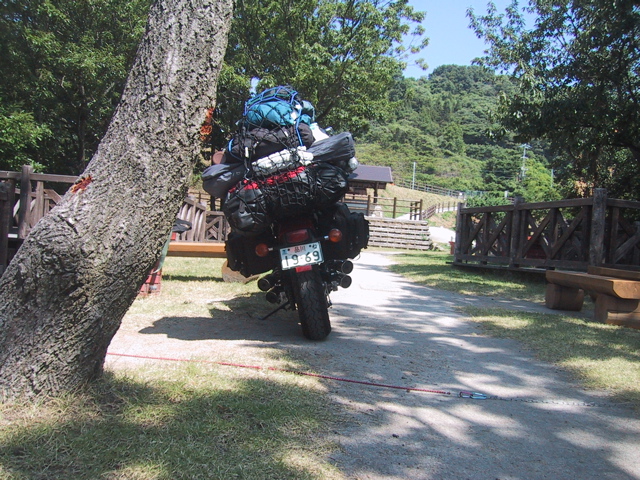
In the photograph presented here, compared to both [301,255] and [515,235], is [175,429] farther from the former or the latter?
[515,235]

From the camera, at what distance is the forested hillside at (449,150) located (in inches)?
2980

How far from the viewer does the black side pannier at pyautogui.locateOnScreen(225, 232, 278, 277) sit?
16.8ft

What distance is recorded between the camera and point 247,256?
16.9 ft

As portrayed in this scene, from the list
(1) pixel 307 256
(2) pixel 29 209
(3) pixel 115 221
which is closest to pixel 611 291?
(1) pixel 307 256

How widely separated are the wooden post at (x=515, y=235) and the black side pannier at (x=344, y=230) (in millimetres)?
6702

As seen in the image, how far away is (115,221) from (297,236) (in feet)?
7.03

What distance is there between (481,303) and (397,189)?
197 feet

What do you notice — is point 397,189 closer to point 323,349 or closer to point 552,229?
point 552,229

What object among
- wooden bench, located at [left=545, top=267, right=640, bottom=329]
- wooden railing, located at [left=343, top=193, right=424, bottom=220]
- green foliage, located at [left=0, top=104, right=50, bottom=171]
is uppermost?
green foliage, located at [left=0, top=104, right=50, bottom=171]

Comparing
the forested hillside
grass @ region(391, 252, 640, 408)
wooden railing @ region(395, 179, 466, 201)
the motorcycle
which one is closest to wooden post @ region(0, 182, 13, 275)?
the motorcycle

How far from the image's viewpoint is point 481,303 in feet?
25.3

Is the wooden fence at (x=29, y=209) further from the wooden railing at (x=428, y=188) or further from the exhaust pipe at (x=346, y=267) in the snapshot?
the wooden railing at (x=428, y=188)

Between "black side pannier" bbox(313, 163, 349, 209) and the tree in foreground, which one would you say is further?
the tree in foreground

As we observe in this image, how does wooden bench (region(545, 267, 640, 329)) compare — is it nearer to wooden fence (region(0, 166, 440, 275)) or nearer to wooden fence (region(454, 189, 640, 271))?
wooden fence (region(454, 189, 640, 271))
